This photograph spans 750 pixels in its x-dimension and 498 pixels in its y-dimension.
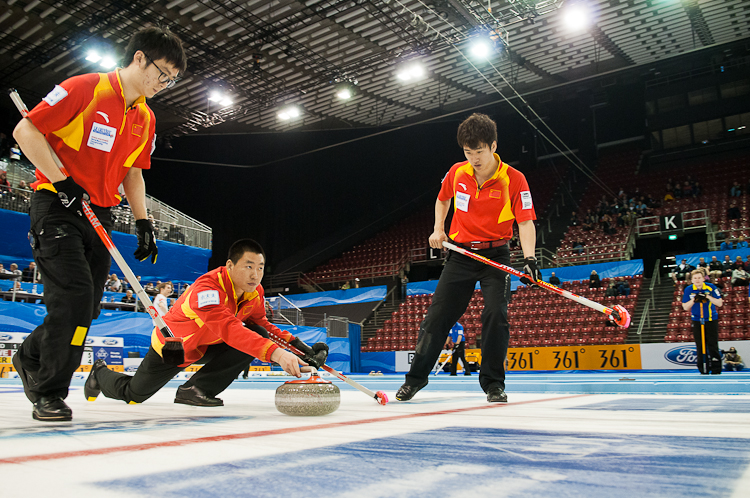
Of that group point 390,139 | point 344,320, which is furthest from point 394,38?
point 344,320

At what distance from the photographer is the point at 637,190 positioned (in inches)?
790

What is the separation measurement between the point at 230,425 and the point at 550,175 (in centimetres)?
2377

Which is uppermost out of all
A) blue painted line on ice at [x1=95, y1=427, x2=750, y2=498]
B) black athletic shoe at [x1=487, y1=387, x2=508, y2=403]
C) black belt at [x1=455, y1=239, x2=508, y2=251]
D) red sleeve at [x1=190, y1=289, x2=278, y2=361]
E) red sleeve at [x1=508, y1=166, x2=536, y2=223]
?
red sleeve at [x1=508, y1=166, x2=536, y2=223]

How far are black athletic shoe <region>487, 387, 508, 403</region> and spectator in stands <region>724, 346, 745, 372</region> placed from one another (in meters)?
9.78

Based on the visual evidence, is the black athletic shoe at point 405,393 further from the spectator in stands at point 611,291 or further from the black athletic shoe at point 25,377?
the spectator in stands at point 611,291

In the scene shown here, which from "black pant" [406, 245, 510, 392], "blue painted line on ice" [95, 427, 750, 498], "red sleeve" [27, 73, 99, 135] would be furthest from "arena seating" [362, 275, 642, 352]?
"blue painted line on ice" [95, 427, 750, 498]

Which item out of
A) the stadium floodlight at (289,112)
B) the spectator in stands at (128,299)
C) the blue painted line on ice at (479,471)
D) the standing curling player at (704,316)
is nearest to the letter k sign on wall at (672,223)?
the standing curling player at (704,316)

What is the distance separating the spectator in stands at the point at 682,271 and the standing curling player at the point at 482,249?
12602 mm

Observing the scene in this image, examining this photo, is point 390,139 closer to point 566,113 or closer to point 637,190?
point 566,113

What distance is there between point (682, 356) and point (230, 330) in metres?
12.3

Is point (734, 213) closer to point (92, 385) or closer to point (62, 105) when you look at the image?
point (92, 385)

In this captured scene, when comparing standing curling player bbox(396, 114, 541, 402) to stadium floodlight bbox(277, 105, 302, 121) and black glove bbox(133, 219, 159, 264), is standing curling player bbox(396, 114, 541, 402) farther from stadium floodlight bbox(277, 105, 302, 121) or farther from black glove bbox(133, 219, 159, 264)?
stadium floodlight bbox(277, 105, 302, 121)

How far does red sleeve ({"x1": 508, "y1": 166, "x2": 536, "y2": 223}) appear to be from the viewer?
11.6ft

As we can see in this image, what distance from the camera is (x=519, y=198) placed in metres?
3.56
